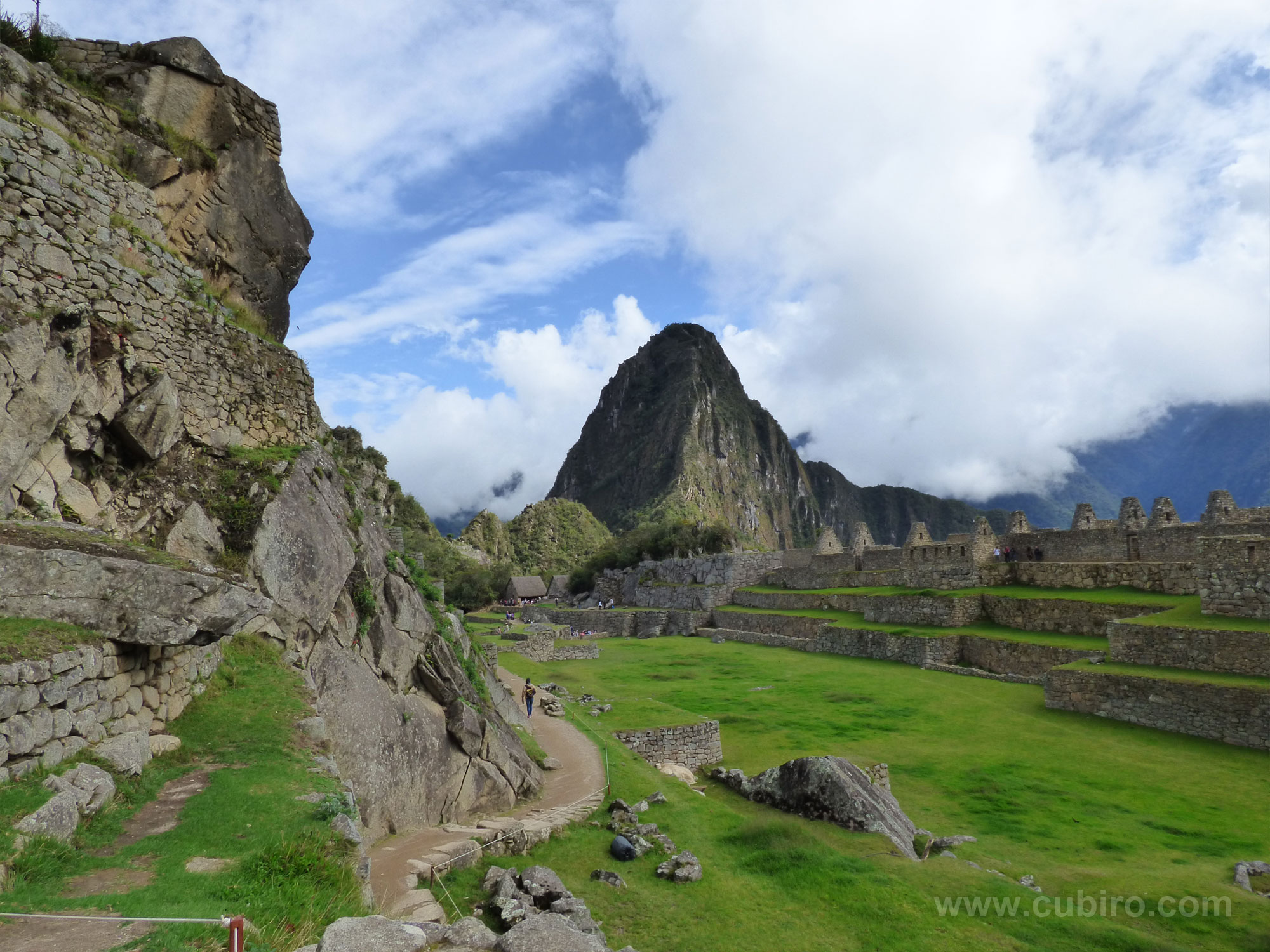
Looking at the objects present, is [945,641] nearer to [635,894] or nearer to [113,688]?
[635,894]

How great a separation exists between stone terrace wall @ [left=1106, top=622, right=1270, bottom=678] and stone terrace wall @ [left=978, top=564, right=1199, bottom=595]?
5.81 m

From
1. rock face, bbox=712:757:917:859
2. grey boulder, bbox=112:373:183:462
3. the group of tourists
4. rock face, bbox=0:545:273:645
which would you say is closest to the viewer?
rock face, bbox=0:545:273:645

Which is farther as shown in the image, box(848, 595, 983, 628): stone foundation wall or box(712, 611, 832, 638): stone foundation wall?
box(712, 611, 832, 638): stone foundation wall

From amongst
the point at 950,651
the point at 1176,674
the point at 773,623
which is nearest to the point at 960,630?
the point at 950,651

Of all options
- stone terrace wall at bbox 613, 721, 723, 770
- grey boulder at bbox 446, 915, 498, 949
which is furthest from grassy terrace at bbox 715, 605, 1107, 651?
grey boulder at bbox 446, 915, 498, 949

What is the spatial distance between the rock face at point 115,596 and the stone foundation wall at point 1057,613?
76.7 ft

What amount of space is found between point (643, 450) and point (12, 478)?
17186cm

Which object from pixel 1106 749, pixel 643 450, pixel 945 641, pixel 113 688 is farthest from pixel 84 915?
pixel 643 450

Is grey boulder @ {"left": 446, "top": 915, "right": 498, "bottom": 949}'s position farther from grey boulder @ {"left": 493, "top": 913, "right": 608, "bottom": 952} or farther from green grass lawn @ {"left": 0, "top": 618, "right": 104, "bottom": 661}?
green grass lawn @ {"left": 0, "top": 618, "right": 104, "bottom": 661}

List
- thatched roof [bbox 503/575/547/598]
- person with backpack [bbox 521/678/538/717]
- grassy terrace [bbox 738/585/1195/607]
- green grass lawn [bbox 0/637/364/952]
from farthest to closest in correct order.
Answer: thatched roof [bbox 503/575/547/598] → grassy terrace [bbox 738/585/1195/607] → person with backpack [bbox 521/678/538/717] → green grass lawn [bbox 0/637/364/952]

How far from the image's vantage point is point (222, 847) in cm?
439

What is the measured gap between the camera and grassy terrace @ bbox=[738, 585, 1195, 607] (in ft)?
67.6

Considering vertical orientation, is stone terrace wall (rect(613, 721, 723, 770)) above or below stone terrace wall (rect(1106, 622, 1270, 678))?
below
